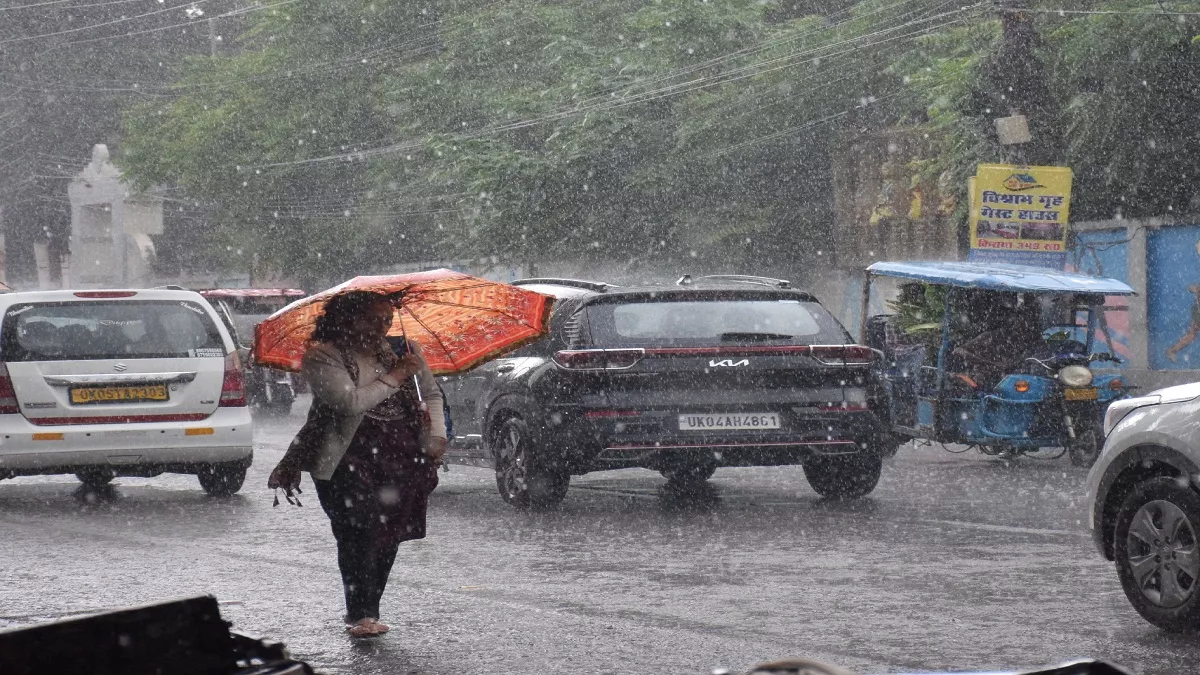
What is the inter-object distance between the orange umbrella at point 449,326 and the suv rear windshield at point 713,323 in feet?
11.0

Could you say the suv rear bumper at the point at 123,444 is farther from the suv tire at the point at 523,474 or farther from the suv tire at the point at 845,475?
the suv tire at the point at 845,475

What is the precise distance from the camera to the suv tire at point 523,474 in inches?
470

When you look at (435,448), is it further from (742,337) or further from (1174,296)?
(1174,296)

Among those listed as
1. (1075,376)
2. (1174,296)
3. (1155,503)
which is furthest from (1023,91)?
(1155,503)

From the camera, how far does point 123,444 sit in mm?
12695

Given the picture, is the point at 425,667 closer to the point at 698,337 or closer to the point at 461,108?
the point at 698,337

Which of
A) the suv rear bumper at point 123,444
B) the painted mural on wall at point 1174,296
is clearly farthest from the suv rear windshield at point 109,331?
the painted mural on wall at point 1174,296

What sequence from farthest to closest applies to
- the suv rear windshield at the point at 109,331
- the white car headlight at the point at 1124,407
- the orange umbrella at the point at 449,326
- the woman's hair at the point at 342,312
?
the suv rear windshield at the point at 109,331 < the orange umbrella at the point at 449,326 < the white car headlight at the point at 1124,407 < the woman's hair at the point at 342,312

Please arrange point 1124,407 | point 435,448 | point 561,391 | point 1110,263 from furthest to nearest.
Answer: point 1110,263 → point 561,391 → point 1124,407 → point 435,448

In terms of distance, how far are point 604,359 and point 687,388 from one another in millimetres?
570

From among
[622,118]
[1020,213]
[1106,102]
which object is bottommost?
[1020,213]

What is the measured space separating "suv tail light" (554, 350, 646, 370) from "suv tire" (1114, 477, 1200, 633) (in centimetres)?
458

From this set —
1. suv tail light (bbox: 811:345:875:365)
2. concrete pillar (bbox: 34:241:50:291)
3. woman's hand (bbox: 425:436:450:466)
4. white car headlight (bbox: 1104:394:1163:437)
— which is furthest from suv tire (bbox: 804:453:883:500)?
concrete pillar (bbox: 34:241:50:291)

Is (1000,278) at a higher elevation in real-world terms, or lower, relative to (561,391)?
higher
